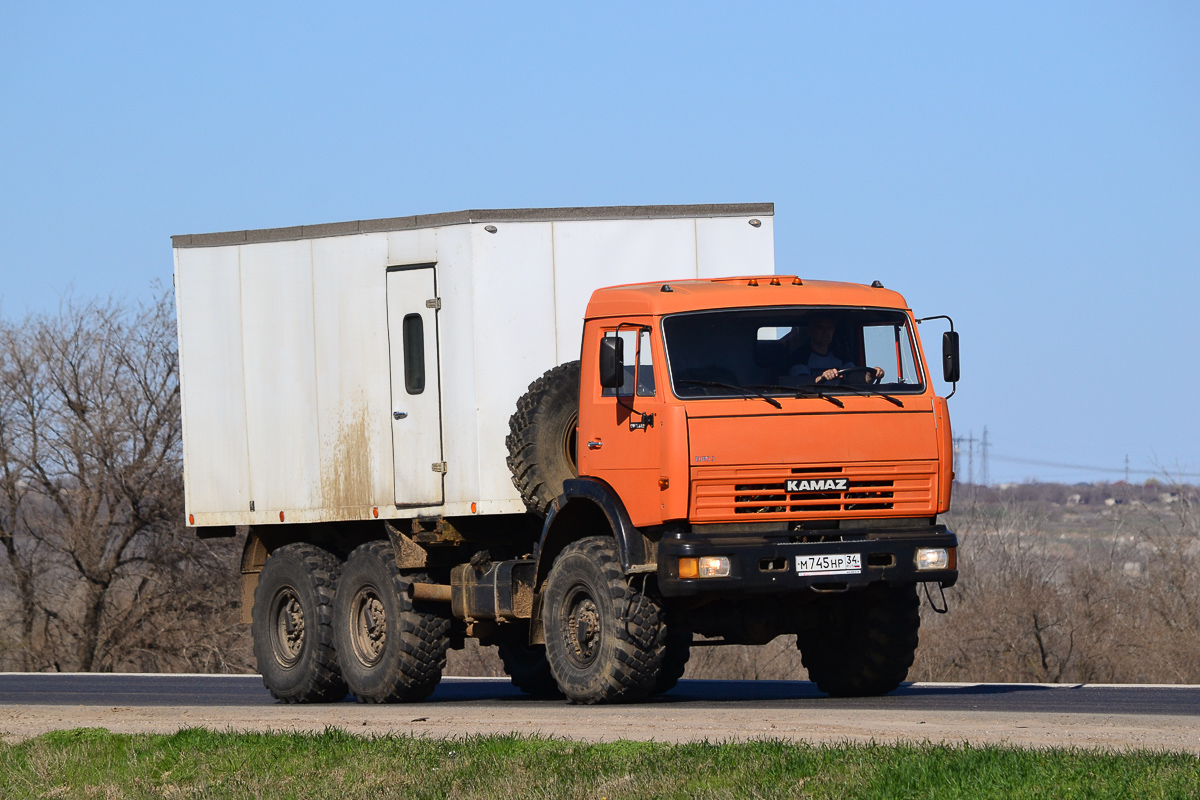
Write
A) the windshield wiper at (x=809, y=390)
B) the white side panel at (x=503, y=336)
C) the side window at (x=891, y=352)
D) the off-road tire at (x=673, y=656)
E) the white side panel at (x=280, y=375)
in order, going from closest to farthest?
the windshield wiper at (x=809, y=390) → the side window at (x=891, y=352) → the off-road tire at (x=673, y=656) → the white side panel at (x=503, y=336) → the white side panel at (x=280, y=375)

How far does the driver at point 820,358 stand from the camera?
13.1 metres

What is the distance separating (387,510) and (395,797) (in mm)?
6947

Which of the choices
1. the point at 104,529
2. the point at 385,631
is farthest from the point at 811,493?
the point at 104,529

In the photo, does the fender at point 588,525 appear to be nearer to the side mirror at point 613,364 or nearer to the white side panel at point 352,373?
the side mirror at point 613,364

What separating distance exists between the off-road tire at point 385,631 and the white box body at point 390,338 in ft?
1.89

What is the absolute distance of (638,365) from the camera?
13.2 metres

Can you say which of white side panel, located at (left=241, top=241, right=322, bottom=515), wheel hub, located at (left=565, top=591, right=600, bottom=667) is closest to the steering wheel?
wheel hub, located at (left=565, top=591, right=600, bottom=667)

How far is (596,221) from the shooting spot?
1516cm

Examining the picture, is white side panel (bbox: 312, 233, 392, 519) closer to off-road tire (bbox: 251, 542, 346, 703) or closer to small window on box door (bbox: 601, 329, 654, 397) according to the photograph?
off-road tire (bbox: 251, 542, 346, 703)

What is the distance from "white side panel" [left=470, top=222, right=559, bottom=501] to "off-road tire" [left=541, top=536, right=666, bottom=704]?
1.21m

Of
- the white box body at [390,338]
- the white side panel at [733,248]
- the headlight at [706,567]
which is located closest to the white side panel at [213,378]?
the white box body at [390,338]

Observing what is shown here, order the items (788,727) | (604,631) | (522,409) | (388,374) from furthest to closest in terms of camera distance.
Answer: (388,374), (522,409), (604,631), (788,727)

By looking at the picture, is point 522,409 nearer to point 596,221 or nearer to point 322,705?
point 596,221

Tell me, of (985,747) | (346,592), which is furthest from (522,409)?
(985,747)
